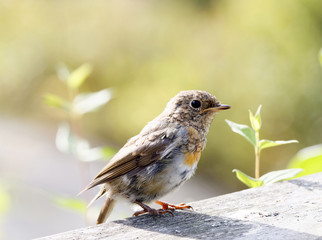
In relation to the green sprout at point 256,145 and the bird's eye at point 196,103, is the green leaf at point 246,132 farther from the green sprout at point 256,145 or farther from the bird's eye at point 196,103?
the bird's eye at point 196,103

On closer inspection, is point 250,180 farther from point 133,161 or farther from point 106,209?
point 106,209

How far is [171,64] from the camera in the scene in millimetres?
8656

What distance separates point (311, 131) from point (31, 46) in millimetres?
6125

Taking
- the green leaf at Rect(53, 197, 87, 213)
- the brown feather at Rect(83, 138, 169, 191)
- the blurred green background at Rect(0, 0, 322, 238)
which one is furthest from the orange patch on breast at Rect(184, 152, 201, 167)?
the blurred green background at Rect(0, 0, 322, 238)

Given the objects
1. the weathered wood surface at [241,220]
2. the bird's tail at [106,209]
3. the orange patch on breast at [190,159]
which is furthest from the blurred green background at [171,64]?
the weathered wood surface at [241,220]

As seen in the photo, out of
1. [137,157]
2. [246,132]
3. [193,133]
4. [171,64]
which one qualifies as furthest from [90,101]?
[171,64]

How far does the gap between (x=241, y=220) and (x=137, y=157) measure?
70cm

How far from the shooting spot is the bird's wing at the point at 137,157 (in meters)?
2.67

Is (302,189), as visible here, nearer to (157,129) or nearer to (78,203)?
(157,129)

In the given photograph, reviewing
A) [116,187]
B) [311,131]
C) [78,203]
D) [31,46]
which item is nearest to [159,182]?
[116,187]

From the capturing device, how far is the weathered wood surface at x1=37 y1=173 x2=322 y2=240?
207cm

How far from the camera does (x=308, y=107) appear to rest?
7434mm

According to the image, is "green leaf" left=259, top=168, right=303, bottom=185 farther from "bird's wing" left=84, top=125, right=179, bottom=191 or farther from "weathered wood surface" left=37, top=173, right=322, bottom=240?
"bird's wing" left=84, top=125, right=179, bottom=191

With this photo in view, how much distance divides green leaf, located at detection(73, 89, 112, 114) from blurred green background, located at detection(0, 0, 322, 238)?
13.4ft
